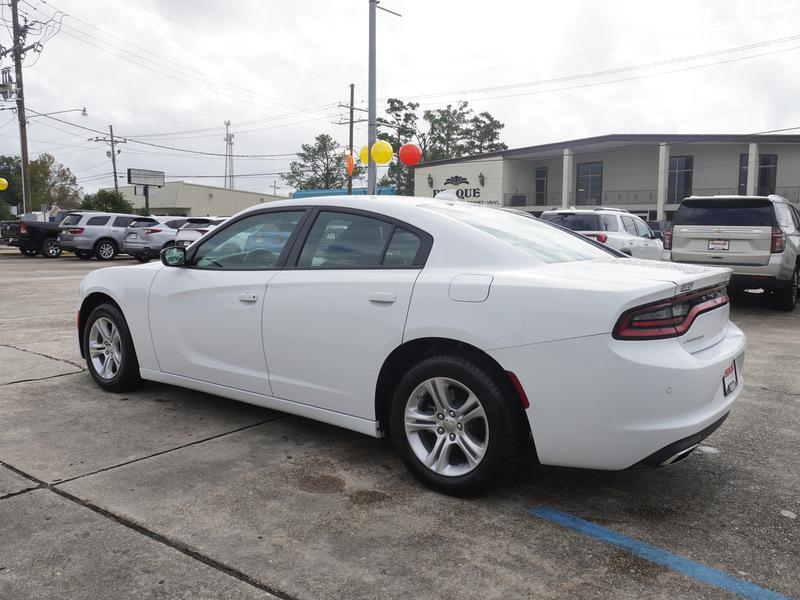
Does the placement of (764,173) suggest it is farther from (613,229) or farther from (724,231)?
(724,231)

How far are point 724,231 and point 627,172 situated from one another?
31.9 m

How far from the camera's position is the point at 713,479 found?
3.52 m

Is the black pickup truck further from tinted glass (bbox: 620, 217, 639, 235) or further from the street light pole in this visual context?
tinted glass (bbox: 620, 217, 639, 235)

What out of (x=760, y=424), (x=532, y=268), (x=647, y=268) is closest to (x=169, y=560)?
(x=532, y=268)

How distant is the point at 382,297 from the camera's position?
3.38m

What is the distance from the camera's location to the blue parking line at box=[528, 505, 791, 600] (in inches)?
96.7

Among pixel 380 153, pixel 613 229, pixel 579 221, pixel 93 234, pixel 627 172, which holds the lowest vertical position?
pixel 93 234

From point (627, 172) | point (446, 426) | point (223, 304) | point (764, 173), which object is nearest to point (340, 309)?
point (446, 426)

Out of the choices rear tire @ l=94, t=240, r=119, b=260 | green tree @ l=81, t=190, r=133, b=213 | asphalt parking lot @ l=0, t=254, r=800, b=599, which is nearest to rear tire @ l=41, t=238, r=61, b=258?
rear tire @ l=94, t=240, r=119, b=260

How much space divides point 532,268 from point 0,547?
8.49ft

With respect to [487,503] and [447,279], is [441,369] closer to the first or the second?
[447,279]

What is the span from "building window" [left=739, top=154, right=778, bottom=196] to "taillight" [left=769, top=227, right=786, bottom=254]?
2873cm

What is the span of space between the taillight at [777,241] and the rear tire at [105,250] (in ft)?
A: 65.2

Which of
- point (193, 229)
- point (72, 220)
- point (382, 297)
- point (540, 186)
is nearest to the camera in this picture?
point (382, 297)
